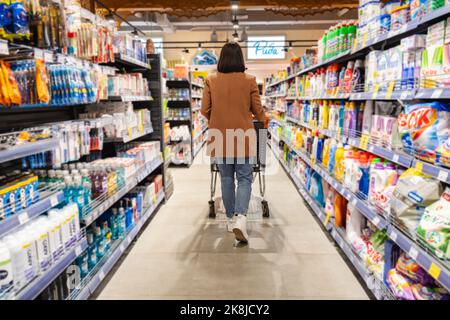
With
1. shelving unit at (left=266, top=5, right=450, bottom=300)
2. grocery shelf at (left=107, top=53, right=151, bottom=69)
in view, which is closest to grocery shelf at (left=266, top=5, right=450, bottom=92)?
shelving unit at (left=266, top=5, right=450, bottom=300)

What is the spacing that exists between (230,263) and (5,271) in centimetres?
182

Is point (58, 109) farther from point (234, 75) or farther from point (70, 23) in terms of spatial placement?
point (234, 75)

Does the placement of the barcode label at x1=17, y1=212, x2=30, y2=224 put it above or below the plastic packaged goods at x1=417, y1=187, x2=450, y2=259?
above

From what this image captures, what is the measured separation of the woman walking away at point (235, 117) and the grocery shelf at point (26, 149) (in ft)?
5.47

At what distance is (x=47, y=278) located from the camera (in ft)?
6.07

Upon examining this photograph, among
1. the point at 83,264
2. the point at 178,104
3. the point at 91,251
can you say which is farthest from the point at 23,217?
the point at 178,104

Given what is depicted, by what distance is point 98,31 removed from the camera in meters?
2.78

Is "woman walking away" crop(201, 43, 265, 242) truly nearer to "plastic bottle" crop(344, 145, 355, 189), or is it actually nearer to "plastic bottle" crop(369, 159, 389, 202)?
"plastic bottle" crop(344, 145, 355, 189)

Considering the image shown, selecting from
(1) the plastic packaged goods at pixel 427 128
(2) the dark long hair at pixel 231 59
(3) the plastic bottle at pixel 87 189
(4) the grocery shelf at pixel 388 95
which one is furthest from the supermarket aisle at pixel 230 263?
(2) the dark long hair at pixel 231 59

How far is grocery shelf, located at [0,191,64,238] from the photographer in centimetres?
161

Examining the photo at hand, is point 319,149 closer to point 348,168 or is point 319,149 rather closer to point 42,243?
point 348,168

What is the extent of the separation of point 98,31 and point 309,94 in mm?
3202

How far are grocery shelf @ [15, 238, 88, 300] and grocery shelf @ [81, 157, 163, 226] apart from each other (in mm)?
188

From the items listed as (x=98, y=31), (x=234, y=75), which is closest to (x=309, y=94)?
(x=234, y=75)
